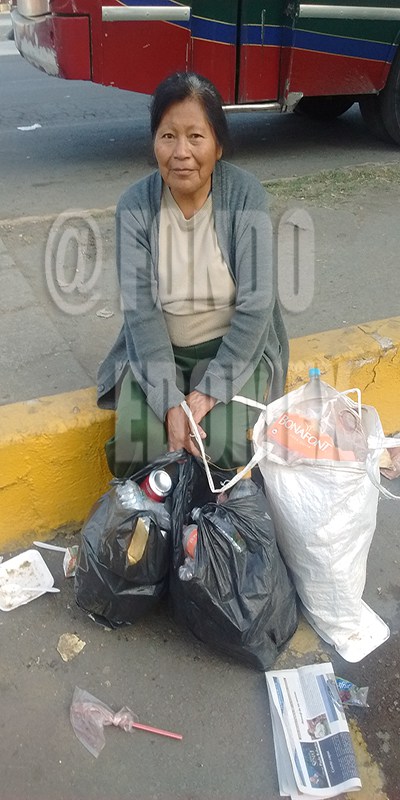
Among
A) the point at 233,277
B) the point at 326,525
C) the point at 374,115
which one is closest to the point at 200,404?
the point at 233,277

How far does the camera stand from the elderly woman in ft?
6.74

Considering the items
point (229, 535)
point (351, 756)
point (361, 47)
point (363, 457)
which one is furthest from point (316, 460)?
point (361, 47)

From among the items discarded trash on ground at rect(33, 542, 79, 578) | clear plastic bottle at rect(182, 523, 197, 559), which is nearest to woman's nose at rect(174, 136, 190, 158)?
clear plastic bottle at rect(182, 523, 197, 559)

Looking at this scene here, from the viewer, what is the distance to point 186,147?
1945mm

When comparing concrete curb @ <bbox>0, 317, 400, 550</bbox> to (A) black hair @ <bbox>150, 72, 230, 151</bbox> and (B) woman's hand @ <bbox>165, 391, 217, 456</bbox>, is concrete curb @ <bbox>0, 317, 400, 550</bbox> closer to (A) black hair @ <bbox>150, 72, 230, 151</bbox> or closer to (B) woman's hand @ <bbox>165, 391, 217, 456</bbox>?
(B) woman's hand @ <bbox>165, 391, 217, 456</bbox>

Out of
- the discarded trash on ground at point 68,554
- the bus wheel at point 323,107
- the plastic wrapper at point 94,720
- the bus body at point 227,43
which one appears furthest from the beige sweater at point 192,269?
the bus wheel at point 323,107

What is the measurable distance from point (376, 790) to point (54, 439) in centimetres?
130

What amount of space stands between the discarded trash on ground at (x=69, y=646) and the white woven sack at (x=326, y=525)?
24.6 inches

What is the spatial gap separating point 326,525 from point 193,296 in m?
0.78

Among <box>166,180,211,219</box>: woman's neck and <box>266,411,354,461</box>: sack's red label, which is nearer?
<box>266,411,354,461</box>: sack's red label

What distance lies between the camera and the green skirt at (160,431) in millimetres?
2080

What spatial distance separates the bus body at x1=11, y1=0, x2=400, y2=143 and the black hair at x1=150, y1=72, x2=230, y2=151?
9.75 feet

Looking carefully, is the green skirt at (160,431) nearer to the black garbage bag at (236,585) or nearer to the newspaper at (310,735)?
the black garbage bag at (236,585)

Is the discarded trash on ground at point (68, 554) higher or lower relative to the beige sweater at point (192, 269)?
lower
